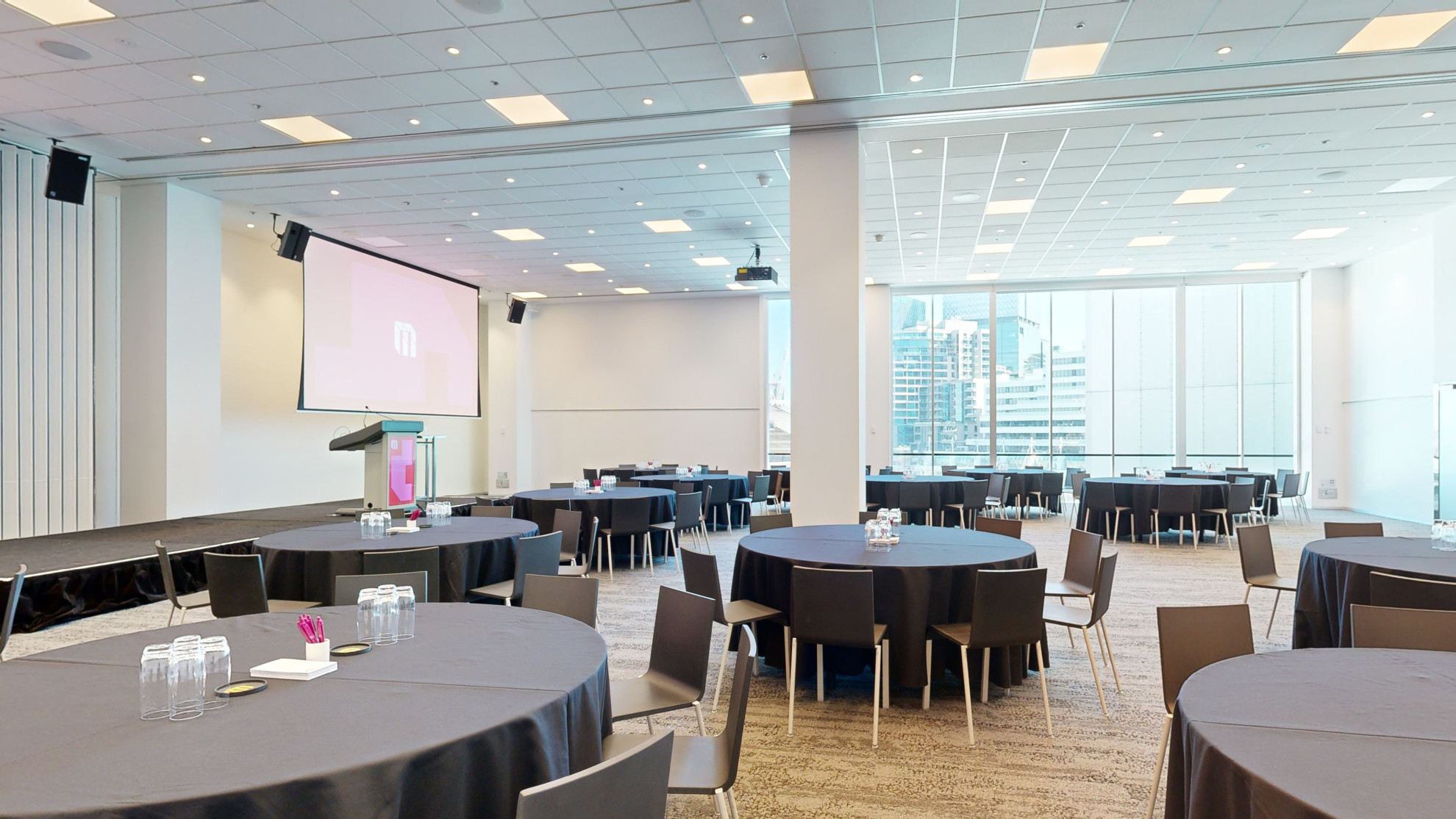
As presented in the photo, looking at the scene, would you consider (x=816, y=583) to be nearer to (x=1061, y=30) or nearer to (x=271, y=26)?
(x=1061, y=30)

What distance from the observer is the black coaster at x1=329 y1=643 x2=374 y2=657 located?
2459 millimetres

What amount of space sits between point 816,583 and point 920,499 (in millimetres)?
7515

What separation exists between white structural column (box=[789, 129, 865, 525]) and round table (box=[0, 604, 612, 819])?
5195 millimetres

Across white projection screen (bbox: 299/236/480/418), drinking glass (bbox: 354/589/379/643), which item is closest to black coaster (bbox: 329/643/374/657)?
drinking glass (bbox: 354/589/379/643)

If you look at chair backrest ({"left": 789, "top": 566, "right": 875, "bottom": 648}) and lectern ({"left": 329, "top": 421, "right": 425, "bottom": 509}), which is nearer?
chair backrest ({"left": 789, "top": 566, "right": 875, "bottom": 648})

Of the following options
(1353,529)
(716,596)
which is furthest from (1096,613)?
(1353,529)

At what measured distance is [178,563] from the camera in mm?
7180

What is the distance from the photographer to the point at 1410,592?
3.85 meters

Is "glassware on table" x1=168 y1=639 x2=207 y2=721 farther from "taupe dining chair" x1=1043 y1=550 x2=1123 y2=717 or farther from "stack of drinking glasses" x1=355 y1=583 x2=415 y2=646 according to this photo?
"taupe dining chair" x1=1043 y1=550 x2=1123 y2=717

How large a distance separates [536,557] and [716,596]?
141cm

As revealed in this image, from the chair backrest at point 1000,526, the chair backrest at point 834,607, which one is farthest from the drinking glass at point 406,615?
the chair backrest at point 1000,526

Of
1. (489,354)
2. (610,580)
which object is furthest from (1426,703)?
(489,354)

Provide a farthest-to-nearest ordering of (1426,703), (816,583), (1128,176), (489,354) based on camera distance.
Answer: (489,354) → (1128,176) → (816,583) → (1426,703)

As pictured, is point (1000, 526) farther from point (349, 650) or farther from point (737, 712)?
point (349, 650)
